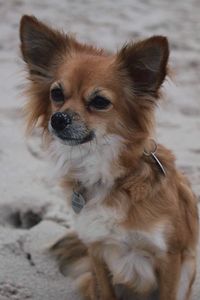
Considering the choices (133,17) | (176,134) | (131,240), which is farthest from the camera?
(133,17)

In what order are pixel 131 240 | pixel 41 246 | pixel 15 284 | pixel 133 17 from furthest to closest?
pixel 133 17
pixel 41 246
pixel 15 284
pixel 131 240

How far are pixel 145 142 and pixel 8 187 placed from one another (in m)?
1.48

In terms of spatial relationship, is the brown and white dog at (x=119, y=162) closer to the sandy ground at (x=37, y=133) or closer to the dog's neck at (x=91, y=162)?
the dog's neck at (x=91, y=162)

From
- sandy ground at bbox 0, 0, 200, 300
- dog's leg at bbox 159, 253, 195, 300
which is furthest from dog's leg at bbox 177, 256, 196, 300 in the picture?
sandy ground at bbox 0, 0, 200, 300

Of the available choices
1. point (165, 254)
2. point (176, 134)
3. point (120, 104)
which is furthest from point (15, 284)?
point (176, 134)

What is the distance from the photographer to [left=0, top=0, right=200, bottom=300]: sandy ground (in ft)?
13.1

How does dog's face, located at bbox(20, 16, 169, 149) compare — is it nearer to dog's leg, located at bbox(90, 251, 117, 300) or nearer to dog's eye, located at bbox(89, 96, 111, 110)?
dog's eye, located at bbox(89, 96, 111, 110)

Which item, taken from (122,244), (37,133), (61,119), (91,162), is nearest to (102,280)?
(122,244)

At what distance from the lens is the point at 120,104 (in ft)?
11.4

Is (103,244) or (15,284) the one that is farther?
(15,284)

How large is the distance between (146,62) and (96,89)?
0.26 meters

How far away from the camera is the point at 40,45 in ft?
11.9

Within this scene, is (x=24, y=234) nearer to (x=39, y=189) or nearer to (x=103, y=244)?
(x=39, y=189)

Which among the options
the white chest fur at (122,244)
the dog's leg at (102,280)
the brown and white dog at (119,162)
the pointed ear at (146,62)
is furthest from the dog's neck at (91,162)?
the dog's leg at (102,280)
